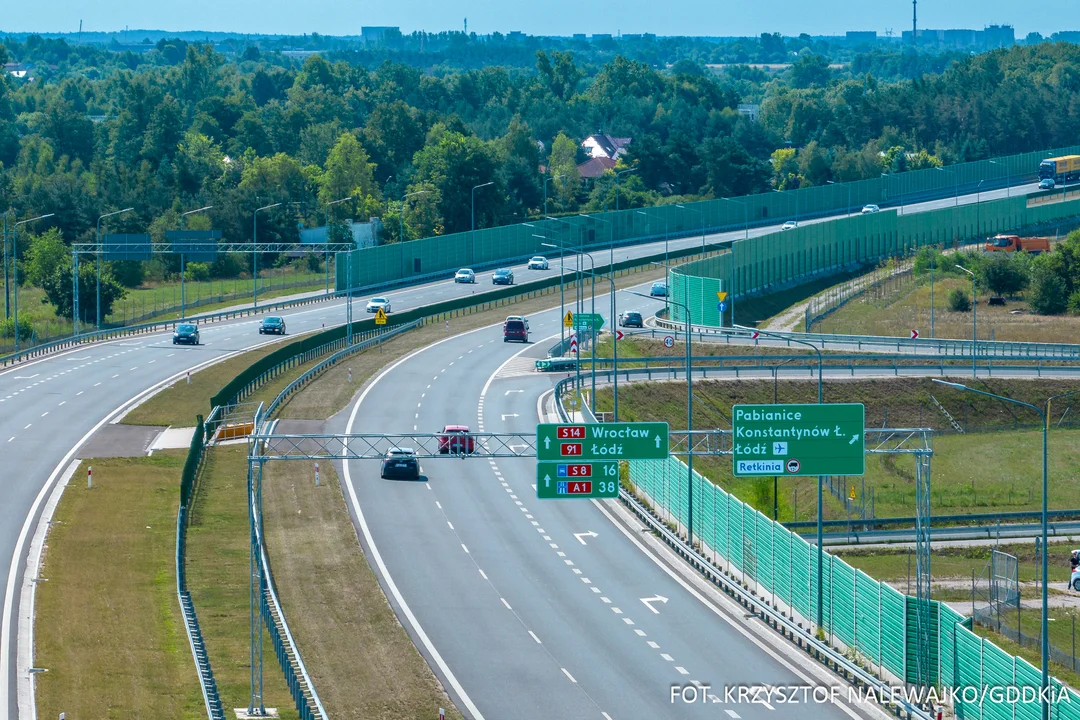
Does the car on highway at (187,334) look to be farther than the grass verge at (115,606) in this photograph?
Yes

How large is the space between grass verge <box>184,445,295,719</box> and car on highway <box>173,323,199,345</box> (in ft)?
100

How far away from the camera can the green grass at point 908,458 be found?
70.3 meters

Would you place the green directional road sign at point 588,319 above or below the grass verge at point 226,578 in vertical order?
above

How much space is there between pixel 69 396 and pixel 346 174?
106 m

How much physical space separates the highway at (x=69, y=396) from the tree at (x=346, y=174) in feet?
194

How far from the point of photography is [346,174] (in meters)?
187

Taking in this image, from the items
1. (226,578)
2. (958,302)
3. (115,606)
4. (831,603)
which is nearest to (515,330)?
(958,302)

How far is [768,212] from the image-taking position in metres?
174

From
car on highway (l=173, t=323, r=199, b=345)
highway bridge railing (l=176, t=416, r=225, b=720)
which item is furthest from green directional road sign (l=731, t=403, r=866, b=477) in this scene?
car on highway (l=173, t=323, r=199, b=345)

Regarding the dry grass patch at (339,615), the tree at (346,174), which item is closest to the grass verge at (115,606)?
the dry grass patch at (339,615)

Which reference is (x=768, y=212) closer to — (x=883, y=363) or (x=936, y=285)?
(x=936, y=285)

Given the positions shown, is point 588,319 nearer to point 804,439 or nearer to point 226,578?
point 226,578

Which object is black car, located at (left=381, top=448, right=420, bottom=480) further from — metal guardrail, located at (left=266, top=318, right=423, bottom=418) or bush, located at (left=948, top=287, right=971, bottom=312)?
bush, located at (left=948, top=287, right=971, bottom=312)

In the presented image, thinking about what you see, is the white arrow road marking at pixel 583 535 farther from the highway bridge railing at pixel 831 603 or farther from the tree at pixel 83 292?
the tree at pixel 83 292
